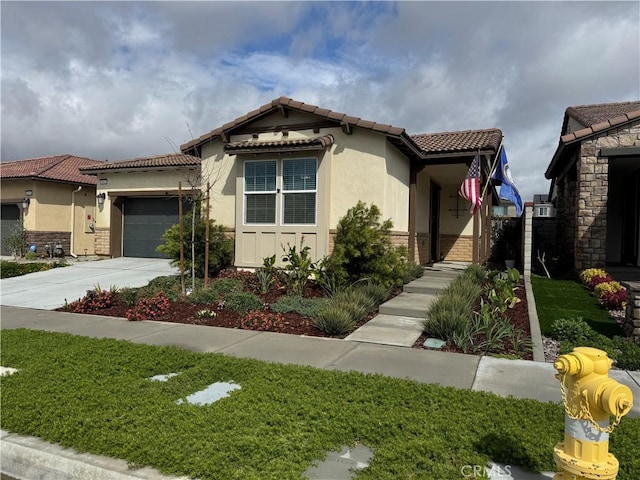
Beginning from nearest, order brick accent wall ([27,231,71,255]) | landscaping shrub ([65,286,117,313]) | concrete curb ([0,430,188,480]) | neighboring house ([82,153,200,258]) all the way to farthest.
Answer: concrete curb ([0,430,188,480])
landscaping shrub ([65,286,117,313])
neighboring house ([82,153,200,258])
brick accent wall ([27,231,71,255])

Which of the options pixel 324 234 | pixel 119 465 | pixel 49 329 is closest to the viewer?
pixel 119 465

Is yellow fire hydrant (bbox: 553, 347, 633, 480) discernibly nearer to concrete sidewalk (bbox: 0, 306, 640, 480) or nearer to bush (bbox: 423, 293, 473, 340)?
concrete sidewalk (bbox: 0, 306, 640, 480)

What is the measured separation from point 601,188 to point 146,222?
50.2 feet

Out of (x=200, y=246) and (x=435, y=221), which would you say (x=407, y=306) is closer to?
(x=200, y=246)

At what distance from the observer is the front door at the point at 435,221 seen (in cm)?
1625

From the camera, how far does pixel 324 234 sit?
36.4 feet

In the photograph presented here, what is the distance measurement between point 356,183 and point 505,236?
9.47 meters

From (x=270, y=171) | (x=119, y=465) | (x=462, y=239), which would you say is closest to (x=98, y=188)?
(x=270, y=171)

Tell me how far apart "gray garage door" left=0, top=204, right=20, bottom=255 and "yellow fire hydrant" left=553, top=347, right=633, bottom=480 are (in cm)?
2317

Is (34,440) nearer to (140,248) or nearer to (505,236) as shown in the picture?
(140,248)

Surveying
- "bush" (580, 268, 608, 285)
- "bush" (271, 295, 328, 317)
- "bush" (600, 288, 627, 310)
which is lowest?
"bush" (271, 295, 328, 317)

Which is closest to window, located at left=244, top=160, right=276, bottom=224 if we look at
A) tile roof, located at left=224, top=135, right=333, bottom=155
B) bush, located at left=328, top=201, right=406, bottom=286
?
tile roof, located at left=224, top=135, right=333, bottom=155

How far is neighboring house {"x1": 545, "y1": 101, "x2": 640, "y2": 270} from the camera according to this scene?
39.2 ft

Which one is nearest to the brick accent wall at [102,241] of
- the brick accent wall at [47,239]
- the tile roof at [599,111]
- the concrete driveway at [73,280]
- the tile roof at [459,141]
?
the concrete driveway at [73,280]
